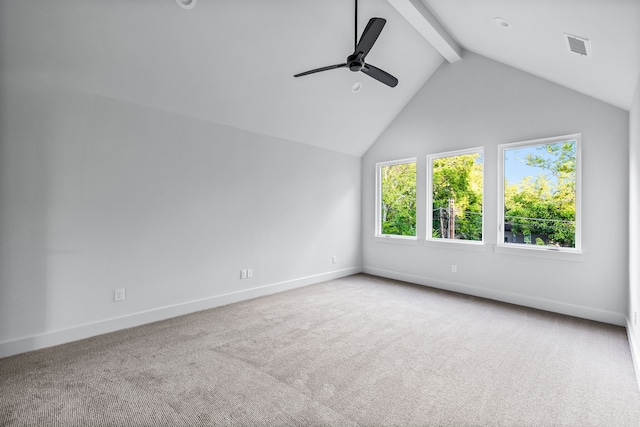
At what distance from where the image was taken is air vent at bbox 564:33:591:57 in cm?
252

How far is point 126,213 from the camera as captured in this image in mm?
3326

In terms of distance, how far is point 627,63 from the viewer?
2.43 meters

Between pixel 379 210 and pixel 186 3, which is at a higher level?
pixel 186 3

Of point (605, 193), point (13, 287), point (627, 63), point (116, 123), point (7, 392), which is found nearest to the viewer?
point (7, 392)

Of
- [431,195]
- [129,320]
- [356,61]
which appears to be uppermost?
[356,61]

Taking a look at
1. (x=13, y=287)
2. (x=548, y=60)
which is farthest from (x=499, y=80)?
(x=13, y=287)

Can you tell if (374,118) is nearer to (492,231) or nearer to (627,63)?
(492,231)

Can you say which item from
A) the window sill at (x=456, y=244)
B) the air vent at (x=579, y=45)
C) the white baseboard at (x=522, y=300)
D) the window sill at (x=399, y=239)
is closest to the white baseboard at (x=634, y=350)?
the white baseboard at (x=522, y=300)

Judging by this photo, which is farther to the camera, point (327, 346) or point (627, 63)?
point (327, 346)

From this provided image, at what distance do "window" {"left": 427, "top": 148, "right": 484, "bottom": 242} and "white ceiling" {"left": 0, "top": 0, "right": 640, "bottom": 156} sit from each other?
1.41 meters

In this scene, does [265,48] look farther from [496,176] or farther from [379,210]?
[379,210]

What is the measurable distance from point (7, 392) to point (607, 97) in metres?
5.88

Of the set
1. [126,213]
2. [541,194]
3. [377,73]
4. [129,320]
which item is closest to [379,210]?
[541,194]

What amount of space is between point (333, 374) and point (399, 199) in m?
3.85
